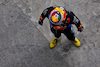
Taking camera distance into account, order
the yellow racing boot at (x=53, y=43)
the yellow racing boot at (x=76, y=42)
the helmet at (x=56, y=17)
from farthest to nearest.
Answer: the yellow racing boot at (x=53, y=43) < the yellow racing boot at (x=76, y=42) < the helmet at (x=56, y=17)

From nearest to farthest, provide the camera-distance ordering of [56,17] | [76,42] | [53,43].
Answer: [56,17]
[76,42]
[53,43]

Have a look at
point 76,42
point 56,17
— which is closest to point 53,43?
point 76,42

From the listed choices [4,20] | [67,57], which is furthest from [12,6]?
[67,57]

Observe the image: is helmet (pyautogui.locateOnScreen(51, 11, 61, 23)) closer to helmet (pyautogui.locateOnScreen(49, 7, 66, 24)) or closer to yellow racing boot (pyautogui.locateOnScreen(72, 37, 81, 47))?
helmet (pyautogui.locateOnScreen(49, 7, 66, 24))

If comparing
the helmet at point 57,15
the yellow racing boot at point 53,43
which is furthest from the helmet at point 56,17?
the yellow racing boot at point 53,43

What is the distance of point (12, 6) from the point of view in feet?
14.0

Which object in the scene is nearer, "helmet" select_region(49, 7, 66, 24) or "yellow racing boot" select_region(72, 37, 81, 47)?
"helmet" select_region(49, 7, 66, 24)

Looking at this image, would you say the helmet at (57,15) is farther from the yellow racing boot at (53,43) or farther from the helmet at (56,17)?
the yellow racing boot at (53,43)

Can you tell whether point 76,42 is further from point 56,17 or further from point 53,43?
point 56,17

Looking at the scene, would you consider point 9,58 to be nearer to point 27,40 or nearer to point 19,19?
point 27,40

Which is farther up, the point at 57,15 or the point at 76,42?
the point at 57,15

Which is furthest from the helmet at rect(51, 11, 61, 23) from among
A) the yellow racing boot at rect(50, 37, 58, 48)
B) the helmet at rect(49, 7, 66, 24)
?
the yellow racing boot at rect(50, 37, 58, 48)

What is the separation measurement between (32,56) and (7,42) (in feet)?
2.71

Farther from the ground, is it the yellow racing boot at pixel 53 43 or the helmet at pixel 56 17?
the helmet at pixel 56 17
